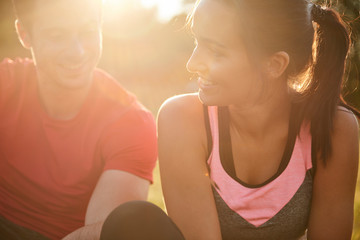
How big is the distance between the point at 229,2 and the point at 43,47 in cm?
141

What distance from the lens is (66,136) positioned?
2.70 m

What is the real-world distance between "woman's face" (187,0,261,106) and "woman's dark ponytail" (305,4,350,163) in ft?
1.10

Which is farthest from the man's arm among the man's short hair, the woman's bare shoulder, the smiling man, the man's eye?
the man's short hair

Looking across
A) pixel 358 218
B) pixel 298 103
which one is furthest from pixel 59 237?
pixel 358 218

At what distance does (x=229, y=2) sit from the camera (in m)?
2.05

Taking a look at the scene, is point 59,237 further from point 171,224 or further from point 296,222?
point 296,222

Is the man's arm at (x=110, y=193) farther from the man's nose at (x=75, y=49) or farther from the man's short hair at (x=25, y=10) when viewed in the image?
the man's short hair at (x=25, y=10)

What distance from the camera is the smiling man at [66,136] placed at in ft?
8.60

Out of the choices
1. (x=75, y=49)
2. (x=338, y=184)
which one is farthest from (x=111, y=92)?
(x=338, y=184)

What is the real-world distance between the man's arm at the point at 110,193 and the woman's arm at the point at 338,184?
98cm

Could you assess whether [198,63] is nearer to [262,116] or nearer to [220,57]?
[220,57]

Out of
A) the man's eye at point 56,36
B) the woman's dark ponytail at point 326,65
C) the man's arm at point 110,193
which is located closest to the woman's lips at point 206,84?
the woman's dark ponytail at point 326,65

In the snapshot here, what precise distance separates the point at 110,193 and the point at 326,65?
132 centimetres

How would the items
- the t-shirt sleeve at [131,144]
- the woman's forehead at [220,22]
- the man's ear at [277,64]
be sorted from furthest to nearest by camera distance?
the t-shirt sleeve at [131,144] → the man's ear at [277,64] → the woman's forehead at [220,22]
